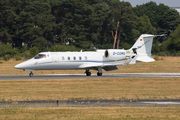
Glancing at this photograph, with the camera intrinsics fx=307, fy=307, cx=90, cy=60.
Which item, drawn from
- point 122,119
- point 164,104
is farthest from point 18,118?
point 164,104

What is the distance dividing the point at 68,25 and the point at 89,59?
57.9 meters

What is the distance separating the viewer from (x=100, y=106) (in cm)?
1556

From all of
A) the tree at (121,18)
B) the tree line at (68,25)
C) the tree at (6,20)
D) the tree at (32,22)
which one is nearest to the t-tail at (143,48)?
the tree line at (68,25)

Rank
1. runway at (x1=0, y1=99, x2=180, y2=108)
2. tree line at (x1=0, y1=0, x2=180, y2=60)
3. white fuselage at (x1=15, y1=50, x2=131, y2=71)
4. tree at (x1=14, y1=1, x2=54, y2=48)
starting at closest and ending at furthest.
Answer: runway at (x1=0, y1=99, x2=180, y2=108)
white fuselage at (x1=15, y1=50, x2=131, y2=71)
tree at (x1=14, y1=1, x2=54, y2=48)
tree line at (x1=0, y1=0, x2=180, y2=60)

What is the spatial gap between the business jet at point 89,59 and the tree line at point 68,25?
129ft

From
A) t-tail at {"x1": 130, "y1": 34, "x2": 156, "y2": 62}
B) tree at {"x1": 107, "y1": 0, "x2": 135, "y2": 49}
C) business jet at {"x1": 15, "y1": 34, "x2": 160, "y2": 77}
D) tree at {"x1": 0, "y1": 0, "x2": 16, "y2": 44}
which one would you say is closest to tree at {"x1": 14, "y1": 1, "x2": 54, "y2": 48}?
tree at {"x1": 0, "y1": 0, "x2": 16, "y2": 44}

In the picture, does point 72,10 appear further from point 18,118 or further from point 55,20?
point 18,118

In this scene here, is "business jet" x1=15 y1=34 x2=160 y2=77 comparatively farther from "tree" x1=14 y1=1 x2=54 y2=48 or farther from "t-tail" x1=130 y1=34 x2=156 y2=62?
"tree" x1=14 y1=1 x2=54 y2=48

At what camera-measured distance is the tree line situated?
279ft

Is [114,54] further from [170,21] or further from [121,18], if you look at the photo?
[170,21]

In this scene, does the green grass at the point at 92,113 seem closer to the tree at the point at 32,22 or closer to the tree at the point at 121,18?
the tree at the point at 32,22

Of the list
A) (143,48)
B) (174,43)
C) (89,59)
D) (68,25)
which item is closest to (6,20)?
(68,25)

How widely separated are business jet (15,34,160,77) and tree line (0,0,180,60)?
129ft

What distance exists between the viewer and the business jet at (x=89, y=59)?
3444 centimetres
